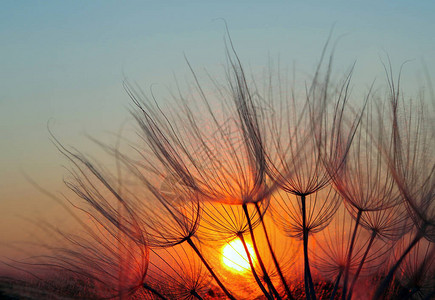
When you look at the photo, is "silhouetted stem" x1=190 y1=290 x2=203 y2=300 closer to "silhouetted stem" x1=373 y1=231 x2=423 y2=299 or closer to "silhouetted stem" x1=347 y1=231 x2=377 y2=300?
"silhouetted stem" x1=347 y1=231 x2=377 y2=300

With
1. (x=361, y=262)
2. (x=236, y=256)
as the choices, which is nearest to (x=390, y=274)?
(x=361, y=262)

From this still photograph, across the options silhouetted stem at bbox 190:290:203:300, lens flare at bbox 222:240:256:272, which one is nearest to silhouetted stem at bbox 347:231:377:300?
lens flare at bbox 222:240:256:272

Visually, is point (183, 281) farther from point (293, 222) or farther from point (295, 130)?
point (295, 130)

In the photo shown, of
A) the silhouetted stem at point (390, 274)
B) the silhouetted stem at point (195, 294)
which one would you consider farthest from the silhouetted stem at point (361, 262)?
the silhouetted stem at point (195, 294)

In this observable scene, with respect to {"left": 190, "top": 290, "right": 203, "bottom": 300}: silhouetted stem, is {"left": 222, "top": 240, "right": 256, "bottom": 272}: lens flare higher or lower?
higher

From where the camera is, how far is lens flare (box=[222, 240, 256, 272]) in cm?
696

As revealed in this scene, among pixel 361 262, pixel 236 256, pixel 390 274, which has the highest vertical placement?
pixel 236 256

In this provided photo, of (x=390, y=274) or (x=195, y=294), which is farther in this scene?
(x=195, y=294)

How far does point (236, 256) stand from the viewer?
7.35 meters

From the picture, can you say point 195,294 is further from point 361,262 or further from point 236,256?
point 361,262

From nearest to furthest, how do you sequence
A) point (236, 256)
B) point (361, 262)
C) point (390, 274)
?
point (390, 274) → point (361, 262) → point (236, 256)

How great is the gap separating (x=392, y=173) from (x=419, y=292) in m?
2.01

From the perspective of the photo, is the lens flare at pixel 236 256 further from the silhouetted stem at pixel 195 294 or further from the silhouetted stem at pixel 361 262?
the silhouetted stem at pixel 361 262

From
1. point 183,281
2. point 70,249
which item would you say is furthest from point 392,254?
point 70,249
